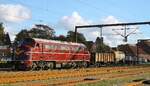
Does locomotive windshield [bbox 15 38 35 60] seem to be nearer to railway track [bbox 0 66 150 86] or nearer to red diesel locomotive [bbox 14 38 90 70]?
red diesel locomotive [bbox 14 38 90 70]

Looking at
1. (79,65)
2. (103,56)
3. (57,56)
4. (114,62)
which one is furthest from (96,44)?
(57,56)

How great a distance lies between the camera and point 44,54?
38.4m

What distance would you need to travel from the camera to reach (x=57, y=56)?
40.7 meters

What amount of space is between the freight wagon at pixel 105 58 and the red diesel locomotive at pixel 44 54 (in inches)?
550

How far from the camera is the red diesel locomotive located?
120 ft

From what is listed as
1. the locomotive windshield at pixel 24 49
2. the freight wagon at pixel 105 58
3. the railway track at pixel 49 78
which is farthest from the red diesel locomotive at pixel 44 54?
the freight wagon at pixel 105 58

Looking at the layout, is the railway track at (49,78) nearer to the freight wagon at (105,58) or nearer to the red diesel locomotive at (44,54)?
the red diesel locomotive at (44,54)

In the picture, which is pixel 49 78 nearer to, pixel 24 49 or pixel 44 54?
pixel 24 49

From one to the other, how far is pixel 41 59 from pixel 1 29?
6133 cm

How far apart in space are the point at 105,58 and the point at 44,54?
2622 cm

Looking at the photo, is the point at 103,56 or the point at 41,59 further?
the point at 103,56

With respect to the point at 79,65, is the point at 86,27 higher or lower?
higher

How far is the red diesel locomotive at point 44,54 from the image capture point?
36.6 metres

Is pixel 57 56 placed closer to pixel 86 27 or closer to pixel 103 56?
pixel 103 56
